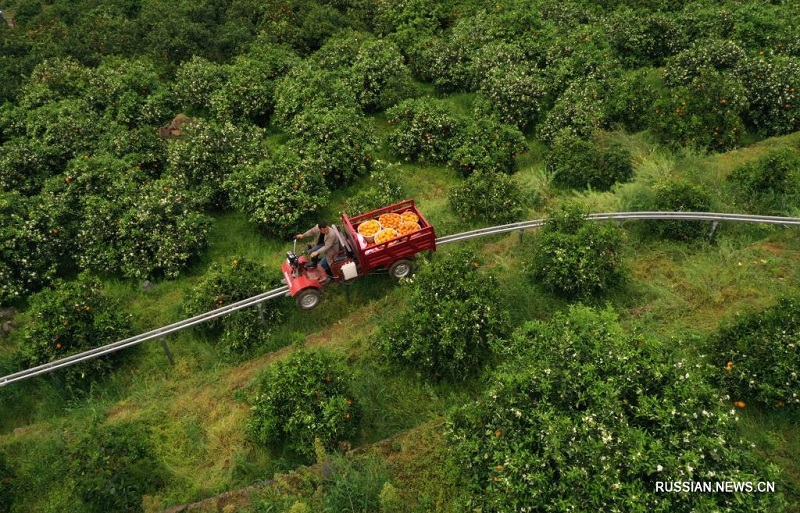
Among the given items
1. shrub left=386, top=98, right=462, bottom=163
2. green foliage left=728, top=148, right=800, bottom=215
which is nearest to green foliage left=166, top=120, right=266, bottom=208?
shrub left=386, top=98, right=462, bottom=163

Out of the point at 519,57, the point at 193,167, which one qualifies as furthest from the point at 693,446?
the point at 519,57

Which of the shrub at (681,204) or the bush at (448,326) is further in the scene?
the shrub at (681,204)

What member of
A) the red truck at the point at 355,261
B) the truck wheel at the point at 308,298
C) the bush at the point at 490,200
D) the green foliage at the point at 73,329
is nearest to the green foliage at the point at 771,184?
the bush at the point at 490,200

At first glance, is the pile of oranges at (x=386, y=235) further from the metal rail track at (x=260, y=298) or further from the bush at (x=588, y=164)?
the bush at (x=588, y=164)

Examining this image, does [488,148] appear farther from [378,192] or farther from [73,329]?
[73,329]

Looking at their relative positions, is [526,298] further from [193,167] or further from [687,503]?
[193,167]

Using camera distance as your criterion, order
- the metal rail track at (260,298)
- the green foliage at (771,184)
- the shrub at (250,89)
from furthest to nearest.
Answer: the shrub at (250,89) < the green foliage at (771,184) < the metal rail track at (260,298)
